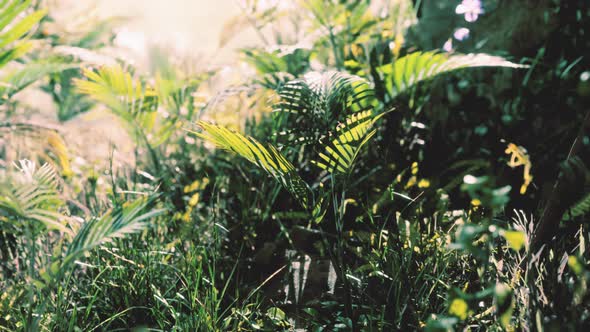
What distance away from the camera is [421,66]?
66.9 inches

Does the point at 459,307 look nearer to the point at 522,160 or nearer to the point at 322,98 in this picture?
the point at 522,160

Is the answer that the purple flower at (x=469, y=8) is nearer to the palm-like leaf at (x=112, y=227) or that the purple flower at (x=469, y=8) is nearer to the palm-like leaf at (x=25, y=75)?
the palm-like leaf at (x=112, y=227)

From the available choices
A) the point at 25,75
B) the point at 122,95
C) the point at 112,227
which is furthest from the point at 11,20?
the point at 112,227

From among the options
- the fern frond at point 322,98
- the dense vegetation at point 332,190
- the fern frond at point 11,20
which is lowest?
the dense vegetation at point 332,190

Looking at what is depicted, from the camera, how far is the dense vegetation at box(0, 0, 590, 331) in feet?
3.72

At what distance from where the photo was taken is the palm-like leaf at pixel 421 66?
154 cm

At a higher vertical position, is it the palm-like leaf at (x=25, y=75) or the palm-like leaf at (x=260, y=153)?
the palm-like leaf at (x=25, y=75)

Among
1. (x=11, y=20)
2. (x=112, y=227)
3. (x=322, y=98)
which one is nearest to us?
(x=112, y=227)

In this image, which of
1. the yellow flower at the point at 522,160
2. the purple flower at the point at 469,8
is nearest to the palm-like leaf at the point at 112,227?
the yellow flower at the point at 522,160

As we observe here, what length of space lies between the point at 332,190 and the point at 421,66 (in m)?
0.75

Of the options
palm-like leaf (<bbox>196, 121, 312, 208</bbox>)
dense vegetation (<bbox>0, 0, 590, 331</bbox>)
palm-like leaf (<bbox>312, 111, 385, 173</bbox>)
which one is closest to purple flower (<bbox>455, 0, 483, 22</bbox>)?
dense vegetation (<bbox>0, 0, 590, 331</bbox>)

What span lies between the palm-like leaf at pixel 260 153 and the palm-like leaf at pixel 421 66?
28.1 inches

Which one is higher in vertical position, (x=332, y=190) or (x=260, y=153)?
(x=260, y=153)

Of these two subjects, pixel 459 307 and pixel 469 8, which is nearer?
pixel 459 307
